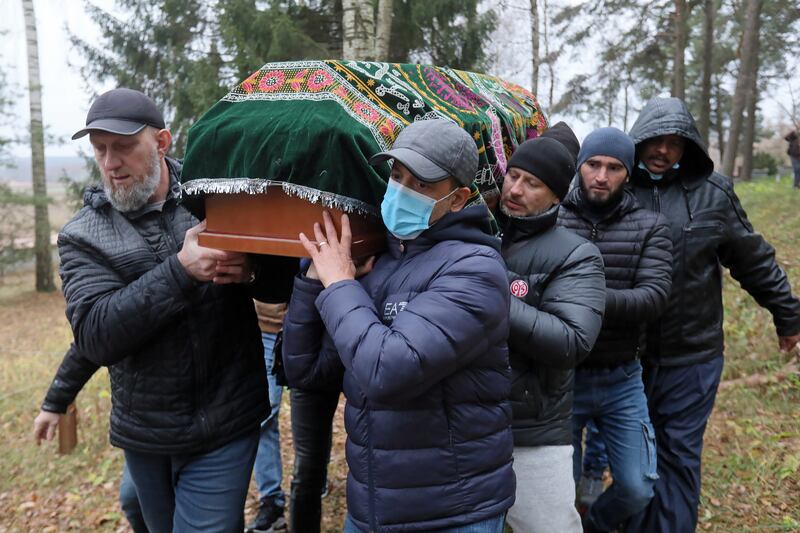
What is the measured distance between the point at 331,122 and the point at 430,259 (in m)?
0.51

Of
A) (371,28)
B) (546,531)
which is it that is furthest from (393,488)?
(371,28)

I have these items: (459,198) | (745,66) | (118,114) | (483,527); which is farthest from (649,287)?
(745,66)

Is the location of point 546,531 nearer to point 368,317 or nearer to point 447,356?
point 447,356

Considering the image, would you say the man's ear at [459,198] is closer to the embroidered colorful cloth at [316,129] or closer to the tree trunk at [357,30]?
the embroidered colorful cloth at [316,129]

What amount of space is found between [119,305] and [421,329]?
1119 mm

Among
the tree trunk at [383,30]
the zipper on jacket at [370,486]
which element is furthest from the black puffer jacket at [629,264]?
the tree trunk at [383,30]

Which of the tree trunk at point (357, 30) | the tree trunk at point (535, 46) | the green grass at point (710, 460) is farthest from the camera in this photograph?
the tree trunk at point (535, 46)

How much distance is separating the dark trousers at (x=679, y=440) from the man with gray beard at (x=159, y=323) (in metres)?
2.03

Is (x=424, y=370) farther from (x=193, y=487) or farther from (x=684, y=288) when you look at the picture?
(x=684, y=288)

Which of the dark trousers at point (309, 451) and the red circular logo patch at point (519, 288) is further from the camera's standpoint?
the dark trousers at point (309, 451)

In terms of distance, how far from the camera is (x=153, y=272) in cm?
206

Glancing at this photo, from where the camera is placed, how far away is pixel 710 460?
166 inches

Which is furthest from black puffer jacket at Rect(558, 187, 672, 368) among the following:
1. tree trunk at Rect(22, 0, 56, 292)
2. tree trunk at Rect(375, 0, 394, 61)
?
tree trunk at Rect(22, 0, 56, 292)

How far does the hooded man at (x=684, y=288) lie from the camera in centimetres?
298
